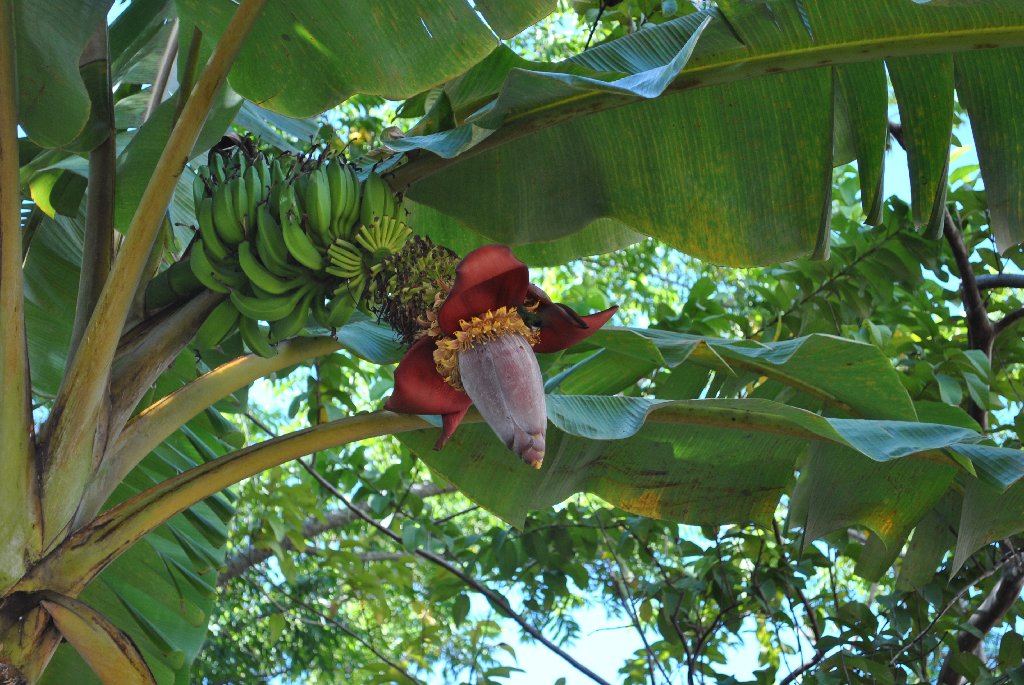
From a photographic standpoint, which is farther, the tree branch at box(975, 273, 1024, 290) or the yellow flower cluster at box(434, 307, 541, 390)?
the tree branch at box(975, 273, 1024, 290)

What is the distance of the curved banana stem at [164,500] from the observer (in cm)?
118

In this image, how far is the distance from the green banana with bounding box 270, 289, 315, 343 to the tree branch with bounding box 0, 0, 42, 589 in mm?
335

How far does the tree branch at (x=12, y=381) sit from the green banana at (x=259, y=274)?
0.28m

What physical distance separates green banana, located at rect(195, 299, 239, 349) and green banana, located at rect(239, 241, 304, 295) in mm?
85

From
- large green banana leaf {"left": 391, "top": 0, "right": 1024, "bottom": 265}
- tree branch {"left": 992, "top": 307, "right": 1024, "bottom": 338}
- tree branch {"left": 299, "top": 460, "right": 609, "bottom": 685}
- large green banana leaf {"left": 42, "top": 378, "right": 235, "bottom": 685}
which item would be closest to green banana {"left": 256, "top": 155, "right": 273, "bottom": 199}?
large green banana leaf {"left": 391, "top": 0, "right": 1024, "bottom": 265}

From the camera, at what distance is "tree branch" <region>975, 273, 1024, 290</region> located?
→ 2.26 m

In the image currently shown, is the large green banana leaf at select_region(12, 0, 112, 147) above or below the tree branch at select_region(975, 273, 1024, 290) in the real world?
below

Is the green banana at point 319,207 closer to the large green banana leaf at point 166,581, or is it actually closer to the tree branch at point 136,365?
the tree branch at point 136,365

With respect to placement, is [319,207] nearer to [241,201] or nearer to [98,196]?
[241,201]

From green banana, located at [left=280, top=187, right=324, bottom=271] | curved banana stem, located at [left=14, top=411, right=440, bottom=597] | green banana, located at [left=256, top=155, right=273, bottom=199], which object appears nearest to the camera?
curved banana stem, located at [left=14, top=411, right=440, bottom=597]

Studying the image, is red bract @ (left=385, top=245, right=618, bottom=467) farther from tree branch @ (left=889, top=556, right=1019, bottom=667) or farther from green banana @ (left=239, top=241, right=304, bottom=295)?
tree branch @ (left=889, top=556, right=1019, bottom=667)

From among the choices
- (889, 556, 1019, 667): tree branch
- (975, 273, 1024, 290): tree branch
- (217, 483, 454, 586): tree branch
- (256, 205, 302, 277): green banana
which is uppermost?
(217, 483, 454, 586): tree branch

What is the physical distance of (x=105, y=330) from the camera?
1219 mm

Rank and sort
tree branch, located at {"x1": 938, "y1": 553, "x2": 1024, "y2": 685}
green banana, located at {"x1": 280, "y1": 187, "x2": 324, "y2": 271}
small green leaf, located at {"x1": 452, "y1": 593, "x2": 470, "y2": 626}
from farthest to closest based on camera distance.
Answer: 1. small green leaf, located at {"x1": 452, "y1": 593, "x2": 470, "y2": 626}
2. tree branch, located at {"x1": 938, "y1": 553, "x2": 1024, "y2": 685}
3. green banana, located at {"x1": 280, "y1": 187, "x2": 324, "y2": 271}
